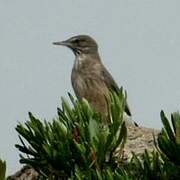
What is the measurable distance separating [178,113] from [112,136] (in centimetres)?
36

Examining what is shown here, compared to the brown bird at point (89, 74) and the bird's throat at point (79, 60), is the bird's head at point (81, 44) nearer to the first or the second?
the brown bird at point (89, 74)

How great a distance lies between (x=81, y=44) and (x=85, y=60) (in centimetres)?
56

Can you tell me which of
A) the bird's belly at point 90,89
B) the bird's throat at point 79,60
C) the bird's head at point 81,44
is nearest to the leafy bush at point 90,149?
the bird's belly at point 90,89

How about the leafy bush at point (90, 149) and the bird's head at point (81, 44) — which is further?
the bird's head at point (81, 44)

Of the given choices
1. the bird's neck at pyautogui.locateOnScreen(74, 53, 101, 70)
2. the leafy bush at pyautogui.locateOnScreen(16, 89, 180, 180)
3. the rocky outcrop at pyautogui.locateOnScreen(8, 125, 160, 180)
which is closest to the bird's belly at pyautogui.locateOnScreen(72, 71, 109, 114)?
the bird's neck at pyautogui.locateOnScreen(74, 53, 101, 70)

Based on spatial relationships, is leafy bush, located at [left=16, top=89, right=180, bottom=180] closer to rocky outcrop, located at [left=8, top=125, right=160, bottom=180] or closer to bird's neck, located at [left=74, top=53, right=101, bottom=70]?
rocky outcrop, located at [left=8, top=125, right=160, bottom=180]

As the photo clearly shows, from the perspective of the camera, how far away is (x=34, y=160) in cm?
388

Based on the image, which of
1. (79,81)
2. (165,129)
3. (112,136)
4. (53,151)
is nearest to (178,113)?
(165,129)

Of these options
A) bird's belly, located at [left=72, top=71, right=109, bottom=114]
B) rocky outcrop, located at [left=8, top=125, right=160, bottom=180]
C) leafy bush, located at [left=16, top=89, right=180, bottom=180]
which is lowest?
leafy bush, located at [left=16, top=89, right=180, bottom=180]

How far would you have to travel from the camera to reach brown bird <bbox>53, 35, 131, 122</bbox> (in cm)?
1130

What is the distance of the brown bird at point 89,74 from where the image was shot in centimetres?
1130

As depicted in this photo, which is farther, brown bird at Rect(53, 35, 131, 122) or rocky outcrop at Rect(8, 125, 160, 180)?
brown bird at Rect(53, 35, 131, 122)

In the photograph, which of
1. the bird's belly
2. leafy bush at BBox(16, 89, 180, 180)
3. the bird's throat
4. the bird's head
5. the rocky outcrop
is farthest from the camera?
the bird's head

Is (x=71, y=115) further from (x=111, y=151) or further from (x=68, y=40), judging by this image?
(x=68, y=40)
